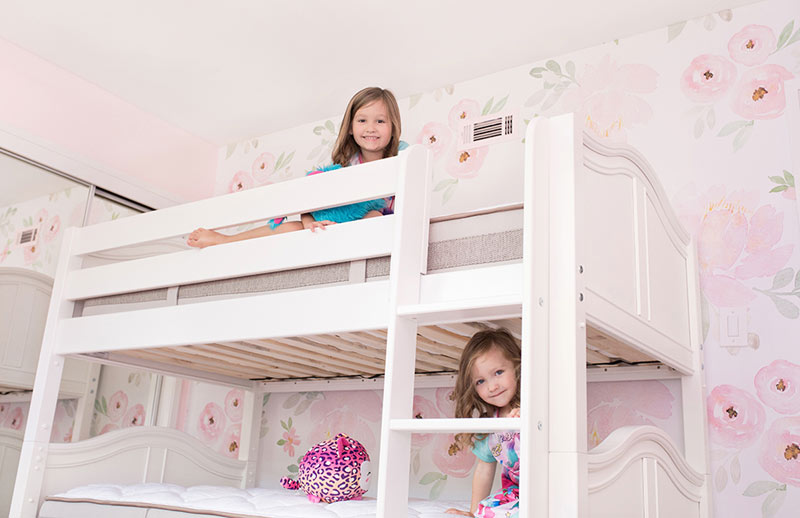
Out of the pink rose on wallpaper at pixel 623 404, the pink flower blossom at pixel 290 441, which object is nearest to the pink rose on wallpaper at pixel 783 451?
the pink rose on wallpaper at pixel 623 404

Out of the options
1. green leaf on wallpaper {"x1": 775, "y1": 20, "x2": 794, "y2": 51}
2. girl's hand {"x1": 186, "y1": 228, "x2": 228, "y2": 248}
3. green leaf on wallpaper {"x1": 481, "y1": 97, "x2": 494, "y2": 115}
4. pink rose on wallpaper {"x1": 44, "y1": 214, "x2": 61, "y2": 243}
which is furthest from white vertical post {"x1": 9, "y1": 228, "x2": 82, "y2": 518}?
green leaf on wallpaper {"x1": 775, "y1": 20, "x2": 794, "y2": 51}

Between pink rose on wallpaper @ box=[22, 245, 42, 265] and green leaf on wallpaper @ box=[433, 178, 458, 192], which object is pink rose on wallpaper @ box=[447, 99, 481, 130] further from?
pink rose on wallpaper @ box=[22, 245, 42, 265]

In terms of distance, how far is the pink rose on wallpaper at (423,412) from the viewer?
250cm

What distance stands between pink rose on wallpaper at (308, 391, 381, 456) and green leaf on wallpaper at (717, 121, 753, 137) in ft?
4.71

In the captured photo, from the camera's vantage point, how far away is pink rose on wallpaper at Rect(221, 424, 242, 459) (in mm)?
2965

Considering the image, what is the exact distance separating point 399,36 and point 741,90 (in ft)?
3.61

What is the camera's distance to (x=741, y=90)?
2189 mm

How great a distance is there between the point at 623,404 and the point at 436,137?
1.21 m

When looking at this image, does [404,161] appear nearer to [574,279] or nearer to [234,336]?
[574,279]

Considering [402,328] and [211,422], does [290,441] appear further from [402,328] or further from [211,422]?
[402,328]

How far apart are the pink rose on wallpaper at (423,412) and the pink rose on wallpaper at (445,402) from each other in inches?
0.9

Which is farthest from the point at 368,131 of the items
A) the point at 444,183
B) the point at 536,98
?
the point at 536,98

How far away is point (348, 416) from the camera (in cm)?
271

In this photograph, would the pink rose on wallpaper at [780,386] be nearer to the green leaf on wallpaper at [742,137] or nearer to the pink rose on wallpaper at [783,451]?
the pink rose on wallpaper at [783,451]
